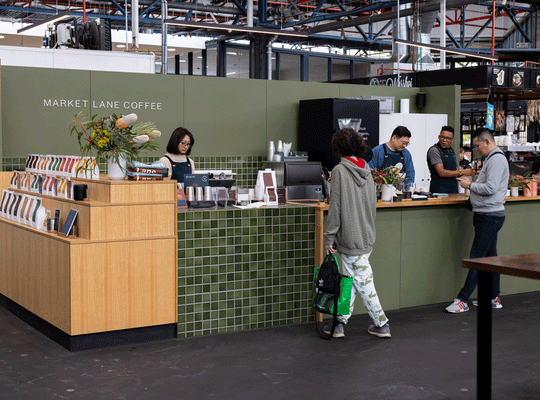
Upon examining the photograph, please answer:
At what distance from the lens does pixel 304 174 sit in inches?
289

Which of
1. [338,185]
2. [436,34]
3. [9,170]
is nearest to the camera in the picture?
[338,185]

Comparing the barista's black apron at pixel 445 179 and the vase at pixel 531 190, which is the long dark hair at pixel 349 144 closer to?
the barista's black apron at pixel 445 179

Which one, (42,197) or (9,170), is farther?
(9,170)

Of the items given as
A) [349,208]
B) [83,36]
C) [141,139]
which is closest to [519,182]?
[349,208]

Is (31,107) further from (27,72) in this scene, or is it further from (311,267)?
(311,267)

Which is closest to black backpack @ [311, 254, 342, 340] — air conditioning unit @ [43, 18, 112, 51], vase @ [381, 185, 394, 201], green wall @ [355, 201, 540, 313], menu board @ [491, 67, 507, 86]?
green wall @ [355, 201, 540, 313]

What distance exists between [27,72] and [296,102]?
3407mm

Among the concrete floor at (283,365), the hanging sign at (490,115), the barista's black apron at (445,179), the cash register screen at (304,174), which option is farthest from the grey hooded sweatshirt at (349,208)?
the hanging sign at (490,115)

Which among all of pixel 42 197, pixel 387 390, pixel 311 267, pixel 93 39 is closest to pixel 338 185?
pixel 311 267

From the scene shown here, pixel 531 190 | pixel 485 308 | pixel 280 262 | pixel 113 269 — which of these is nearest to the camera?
pixel 485 308

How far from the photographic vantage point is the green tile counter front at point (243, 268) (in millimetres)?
4930

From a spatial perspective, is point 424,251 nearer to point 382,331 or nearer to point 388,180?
point 388,180

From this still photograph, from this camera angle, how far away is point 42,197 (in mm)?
5434

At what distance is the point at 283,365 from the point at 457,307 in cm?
214
